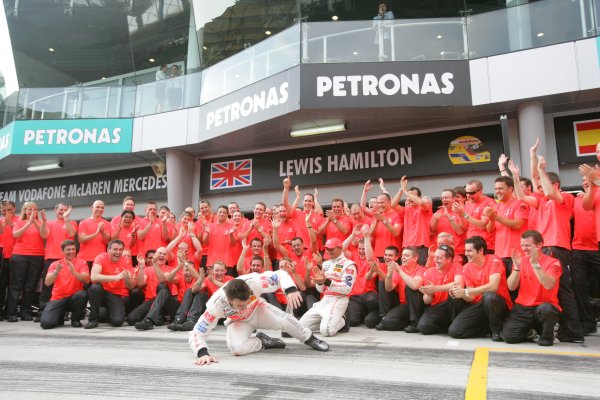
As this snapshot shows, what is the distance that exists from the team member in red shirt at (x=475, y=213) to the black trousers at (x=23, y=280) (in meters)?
7.43

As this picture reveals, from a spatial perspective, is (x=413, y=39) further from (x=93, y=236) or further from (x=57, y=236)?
(x=57, y=236)

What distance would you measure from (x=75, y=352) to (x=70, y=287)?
2.65 metres

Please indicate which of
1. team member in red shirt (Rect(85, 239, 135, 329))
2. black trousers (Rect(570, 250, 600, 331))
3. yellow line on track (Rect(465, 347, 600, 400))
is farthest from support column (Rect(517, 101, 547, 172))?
team member in red shirt (Rect(85, 239, 135, 329))

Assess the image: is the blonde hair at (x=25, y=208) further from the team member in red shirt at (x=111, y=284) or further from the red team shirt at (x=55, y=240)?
the team member in red shirt at (x=111, y=284)

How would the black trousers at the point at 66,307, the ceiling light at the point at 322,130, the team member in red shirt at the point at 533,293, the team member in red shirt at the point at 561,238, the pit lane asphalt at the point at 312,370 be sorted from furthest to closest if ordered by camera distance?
1. the ceiling light at the point at 322,130
2. the black trousers at the point at 66,307
3. the team member in red shirt at the point at 561,238
4. the team member in red shirt at the point at 533,293
5. the pit lane asphalt at the point at 312,370

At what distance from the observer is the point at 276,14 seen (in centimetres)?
1106

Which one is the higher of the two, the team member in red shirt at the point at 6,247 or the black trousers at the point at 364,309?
the team member in red shirt at the point at 6,247

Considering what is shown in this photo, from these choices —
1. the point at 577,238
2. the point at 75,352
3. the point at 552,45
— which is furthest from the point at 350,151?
the point at 75,352

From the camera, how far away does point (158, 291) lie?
759cm

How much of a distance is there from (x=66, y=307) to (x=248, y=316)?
4.08 m

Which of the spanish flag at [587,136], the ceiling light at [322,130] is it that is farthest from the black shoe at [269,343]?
the spanish flag at [587,136]

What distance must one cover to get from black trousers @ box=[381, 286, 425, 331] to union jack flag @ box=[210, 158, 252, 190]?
279 inches

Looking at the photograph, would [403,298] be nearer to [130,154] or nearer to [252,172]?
[252,172]

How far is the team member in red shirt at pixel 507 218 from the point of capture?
5.86m
